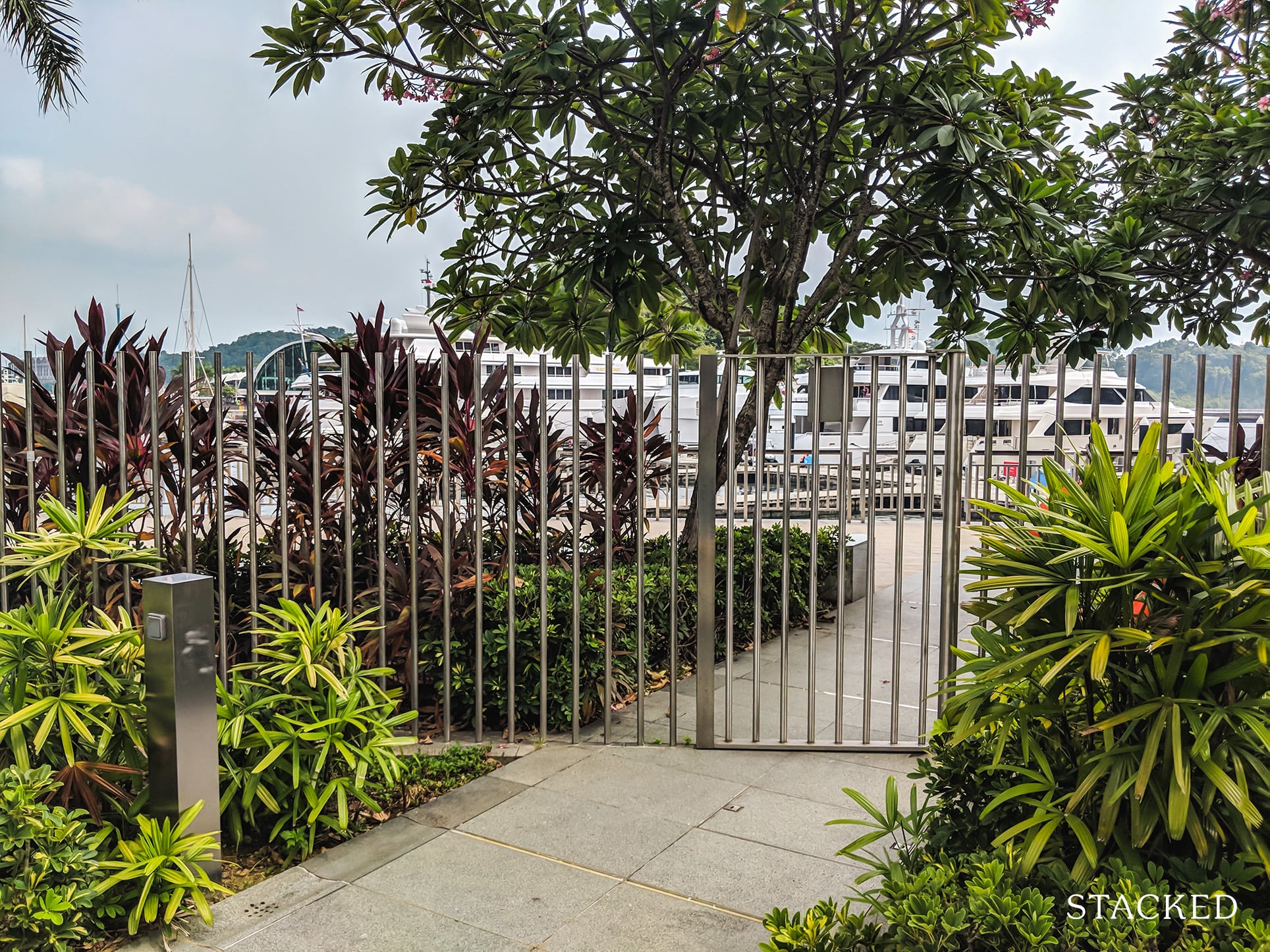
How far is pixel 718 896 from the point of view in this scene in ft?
9.82

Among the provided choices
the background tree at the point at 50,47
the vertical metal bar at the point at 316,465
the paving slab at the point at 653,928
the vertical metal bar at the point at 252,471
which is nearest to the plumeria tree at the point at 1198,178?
the paving slab at the point at 653,928

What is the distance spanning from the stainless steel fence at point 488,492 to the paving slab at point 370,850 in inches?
33.5

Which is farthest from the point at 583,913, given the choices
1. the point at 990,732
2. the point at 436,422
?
the point at 436,422

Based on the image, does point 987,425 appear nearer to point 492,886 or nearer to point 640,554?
point 640,554

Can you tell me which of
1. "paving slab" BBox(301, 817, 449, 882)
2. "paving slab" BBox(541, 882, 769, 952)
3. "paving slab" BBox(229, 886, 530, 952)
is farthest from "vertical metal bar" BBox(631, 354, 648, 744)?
"paving slab" BBox(229, 886, 530, 952)

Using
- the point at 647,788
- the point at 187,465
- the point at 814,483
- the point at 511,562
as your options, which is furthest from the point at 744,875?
the point at 187,465

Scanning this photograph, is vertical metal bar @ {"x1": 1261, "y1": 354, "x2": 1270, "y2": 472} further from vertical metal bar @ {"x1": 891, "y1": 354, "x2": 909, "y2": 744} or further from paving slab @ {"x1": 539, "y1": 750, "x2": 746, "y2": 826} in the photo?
paving slab @ {"x1": 539, "y1": 750, "x2": 746, "y2": 826}

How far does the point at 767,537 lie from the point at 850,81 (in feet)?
11.0

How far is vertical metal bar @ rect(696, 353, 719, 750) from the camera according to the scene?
4.37m

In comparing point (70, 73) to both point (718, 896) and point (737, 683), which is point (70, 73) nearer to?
point (737, 683)

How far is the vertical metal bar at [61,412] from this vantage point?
4.09 metres

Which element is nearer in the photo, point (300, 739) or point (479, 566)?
point (300, 739)

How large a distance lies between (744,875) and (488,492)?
269 centimetres

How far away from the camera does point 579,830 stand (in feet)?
11.4
